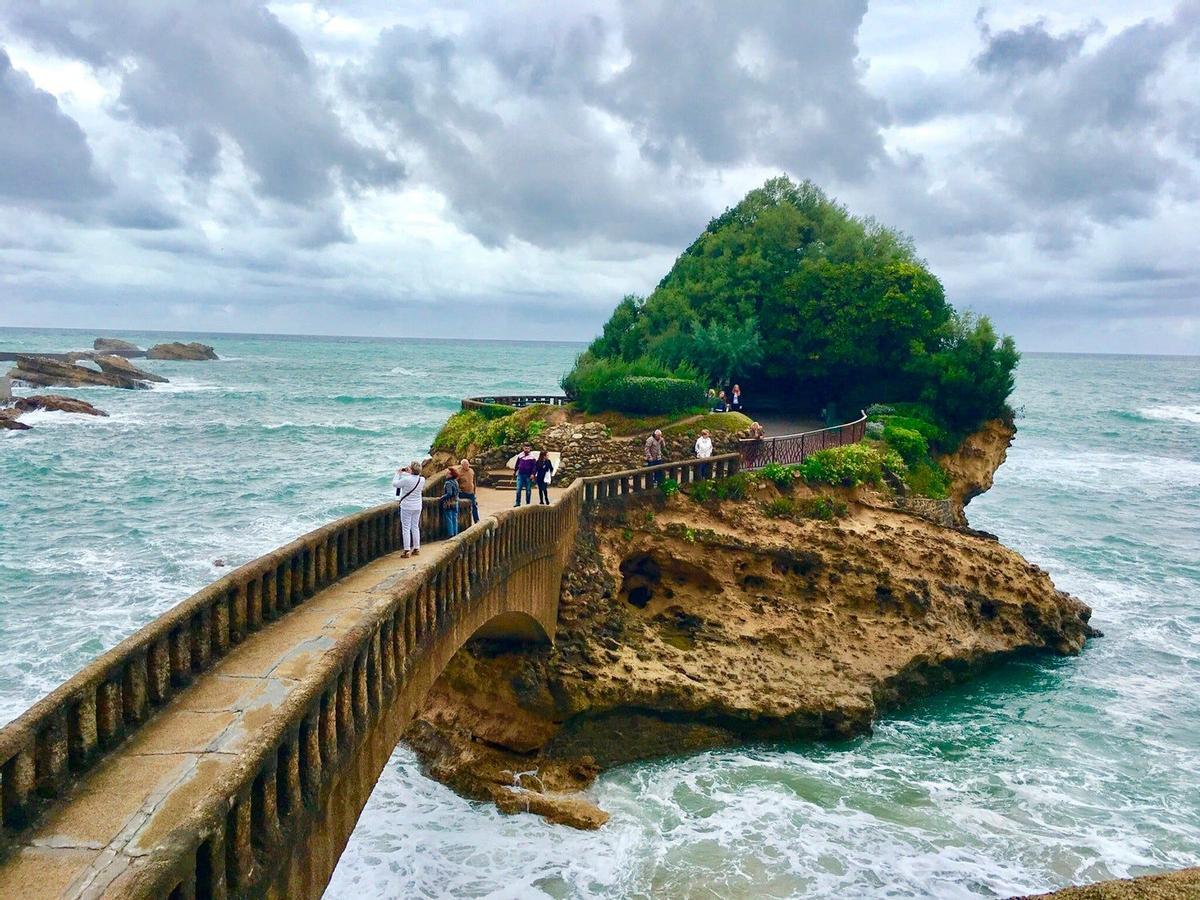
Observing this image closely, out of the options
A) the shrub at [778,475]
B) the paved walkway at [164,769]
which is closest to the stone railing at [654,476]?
the shrub at [778,475]

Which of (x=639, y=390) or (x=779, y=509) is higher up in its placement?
(x=639, y=390)

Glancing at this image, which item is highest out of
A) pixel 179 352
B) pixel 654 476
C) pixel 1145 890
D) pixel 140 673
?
pixel 140 673

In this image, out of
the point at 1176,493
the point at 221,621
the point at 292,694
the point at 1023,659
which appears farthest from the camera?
the point at 1176,493

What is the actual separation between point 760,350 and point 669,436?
1005cm

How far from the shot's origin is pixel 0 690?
1973cm

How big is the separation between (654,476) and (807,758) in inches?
309

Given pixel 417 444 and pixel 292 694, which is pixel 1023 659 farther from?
pixel 417 444

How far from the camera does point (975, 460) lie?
32031 mm

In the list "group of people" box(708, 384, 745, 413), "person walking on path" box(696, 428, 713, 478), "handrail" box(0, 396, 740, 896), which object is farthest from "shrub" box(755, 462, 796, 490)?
"handrail" box(0, 396, 740, 896)

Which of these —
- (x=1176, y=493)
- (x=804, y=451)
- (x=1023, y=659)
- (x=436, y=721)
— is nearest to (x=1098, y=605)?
(x=1023, y=659)

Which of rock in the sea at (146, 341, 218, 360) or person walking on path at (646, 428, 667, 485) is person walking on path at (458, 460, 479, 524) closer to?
person walking on path at (646, 428, 667, 485)

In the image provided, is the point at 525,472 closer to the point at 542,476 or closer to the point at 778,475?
the point at 542,476

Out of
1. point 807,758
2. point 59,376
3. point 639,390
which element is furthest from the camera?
point 59,376

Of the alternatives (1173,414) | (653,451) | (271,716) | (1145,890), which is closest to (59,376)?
(653,451)
